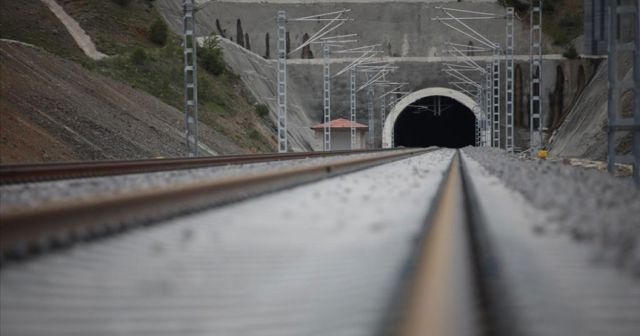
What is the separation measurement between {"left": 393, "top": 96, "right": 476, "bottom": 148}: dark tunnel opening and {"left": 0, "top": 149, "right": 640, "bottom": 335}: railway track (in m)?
81.4

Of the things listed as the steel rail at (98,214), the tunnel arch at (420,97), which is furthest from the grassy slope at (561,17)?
the steel rail at (98,214)

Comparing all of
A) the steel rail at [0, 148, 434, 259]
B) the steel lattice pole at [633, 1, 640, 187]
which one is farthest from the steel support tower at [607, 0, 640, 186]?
the steel rail at [0, 148, 434, 259]

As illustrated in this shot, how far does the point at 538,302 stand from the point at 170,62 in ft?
149

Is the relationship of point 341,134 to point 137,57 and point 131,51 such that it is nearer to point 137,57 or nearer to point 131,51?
point 131,51

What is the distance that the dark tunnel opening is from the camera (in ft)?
285

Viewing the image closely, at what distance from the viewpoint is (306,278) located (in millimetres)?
2725

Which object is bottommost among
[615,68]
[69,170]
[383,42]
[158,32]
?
[69,170]

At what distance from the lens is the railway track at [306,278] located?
201 centimetres

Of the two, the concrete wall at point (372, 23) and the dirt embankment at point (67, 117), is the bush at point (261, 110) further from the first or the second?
the concrete wall at point (372, 23)

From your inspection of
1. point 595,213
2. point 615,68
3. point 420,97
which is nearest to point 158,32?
point 420,97

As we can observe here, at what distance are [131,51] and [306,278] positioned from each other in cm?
4561

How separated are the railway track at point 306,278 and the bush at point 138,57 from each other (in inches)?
1560

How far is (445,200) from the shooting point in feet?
17.2

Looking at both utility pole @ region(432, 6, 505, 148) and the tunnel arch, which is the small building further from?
the tunnel arch
